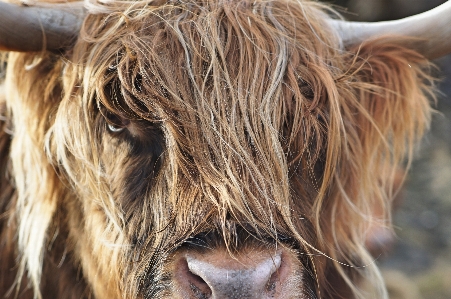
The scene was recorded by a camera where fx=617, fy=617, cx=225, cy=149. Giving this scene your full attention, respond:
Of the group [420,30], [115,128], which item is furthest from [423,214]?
[115,128]

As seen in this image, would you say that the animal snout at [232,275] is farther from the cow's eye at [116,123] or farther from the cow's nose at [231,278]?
the cow's eye at [116,123]

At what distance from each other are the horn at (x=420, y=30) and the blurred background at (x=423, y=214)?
143 cm

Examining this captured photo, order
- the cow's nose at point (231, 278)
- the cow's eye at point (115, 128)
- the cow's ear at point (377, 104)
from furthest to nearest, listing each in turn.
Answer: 1. the cow's ear at point (377, 104)
2. the cow's eye at point (115, 128)
3. the cow's nose at point (231, 278)

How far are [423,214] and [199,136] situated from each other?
11.3 ft

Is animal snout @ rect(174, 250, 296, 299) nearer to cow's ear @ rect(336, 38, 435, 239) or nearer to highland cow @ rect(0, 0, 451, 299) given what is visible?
highland cow @ rect(0, 0, 451, 299)

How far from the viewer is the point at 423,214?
4660 millimetres

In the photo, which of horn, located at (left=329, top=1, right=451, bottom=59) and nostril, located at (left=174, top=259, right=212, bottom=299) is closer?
nostril, located at (left=174, top=259, right=212, bottom=299)

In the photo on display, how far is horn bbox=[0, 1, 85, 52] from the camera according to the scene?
67.4 inches

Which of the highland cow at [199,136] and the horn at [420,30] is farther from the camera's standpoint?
the horn at [420,30]

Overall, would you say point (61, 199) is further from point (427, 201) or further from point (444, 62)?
point (444, 62)

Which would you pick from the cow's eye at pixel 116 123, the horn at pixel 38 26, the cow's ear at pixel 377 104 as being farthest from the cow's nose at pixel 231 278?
the horn at pixel 38 26

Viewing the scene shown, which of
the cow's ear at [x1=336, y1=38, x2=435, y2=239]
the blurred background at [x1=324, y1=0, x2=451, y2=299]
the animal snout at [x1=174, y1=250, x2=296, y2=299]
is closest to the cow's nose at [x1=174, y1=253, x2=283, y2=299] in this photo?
the animal snout at [x1=174, y1=250, x2=296, y2=299]

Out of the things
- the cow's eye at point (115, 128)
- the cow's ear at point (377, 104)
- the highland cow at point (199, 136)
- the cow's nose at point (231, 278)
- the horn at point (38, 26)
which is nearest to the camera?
the cow's nose at point (231, 278)

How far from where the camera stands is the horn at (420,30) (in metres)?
1.88
